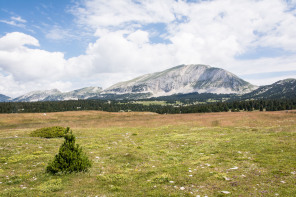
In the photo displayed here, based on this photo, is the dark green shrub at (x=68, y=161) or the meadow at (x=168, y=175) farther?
the dark green shrub at (x=68, y=161)

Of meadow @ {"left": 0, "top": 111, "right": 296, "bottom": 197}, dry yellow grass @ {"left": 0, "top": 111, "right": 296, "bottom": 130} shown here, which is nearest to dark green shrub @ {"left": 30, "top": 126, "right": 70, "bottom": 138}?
meadow @ {"left": 0, "top": 111, "right": 296, "bottom": 197}

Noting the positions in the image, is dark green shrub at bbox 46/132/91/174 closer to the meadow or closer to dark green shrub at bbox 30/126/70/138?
the meadow

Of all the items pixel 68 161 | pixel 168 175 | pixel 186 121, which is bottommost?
pixel 186 121

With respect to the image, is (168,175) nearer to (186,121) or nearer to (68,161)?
(68,161)

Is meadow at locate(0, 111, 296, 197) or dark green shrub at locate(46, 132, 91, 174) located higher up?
dark green shrub at locate(46, 132, 91, 174)

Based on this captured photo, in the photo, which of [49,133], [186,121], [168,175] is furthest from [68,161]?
[186,121]

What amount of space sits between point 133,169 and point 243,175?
783 centimetres

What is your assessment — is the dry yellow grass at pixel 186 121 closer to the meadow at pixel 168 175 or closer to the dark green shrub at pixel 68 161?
the meadow at pixel 168 175

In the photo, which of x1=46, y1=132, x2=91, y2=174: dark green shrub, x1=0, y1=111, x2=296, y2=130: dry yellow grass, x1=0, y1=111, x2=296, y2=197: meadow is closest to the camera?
x1=0, y1=111, x2=296, y2=197: meadow

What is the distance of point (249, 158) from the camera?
568 inches

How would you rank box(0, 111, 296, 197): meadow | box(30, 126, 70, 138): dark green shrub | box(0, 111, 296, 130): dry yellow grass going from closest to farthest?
box(0, 111, 296, 197): meadow, box(30, 126, 70, 138): dark green shrub, box(0, 111, 296, 130): dry yellow grass

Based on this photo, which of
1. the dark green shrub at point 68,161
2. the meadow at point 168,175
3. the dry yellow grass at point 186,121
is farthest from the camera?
the dry yellow grass at point 186,121

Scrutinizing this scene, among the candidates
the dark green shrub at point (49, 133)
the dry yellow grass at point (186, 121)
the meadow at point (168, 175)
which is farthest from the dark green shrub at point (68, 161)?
the dry yellow grass at point (186, 121)

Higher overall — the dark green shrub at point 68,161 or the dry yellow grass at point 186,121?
the dark green shrub at point 68,161
